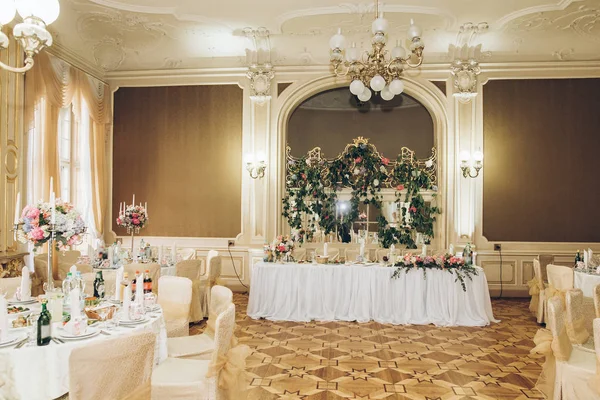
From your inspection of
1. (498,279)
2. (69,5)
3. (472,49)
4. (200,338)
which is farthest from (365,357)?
(69,5)

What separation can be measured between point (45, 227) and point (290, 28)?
17.4 feet

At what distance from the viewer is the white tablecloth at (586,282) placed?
5.64 metres

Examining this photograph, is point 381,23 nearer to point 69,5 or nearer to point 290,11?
point 290,11

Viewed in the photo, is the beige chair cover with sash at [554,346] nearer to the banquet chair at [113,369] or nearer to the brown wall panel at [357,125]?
the banquet chair at [113,369]

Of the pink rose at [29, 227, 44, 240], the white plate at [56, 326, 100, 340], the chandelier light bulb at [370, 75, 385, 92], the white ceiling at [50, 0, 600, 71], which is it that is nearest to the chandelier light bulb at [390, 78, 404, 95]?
the chandelier light bulb at [370, 75, 385, 92]

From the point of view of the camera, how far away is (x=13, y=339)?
8.63ft

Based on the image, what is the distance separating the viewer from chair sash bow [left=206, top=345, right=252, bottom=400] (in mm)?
2840

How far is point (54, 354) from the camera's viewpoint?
8.39ft

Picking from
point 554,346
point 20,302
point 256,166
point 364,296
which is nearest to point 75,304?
point 20,302

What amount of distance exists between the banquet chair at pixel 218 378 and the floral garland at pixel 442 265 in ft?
12.1

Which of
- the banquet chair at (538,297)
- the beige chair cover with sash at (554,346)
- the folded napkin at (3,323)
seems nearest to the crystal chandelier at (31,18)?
the folded napkin at (3,323)

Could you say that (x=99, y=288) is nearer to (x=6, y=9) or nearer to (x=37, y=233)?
(x=37, y=233)

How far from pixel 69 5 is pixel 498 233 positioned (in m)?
7.83

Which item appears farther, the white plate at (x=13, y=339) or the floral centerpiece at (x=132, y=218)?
the floral centerpiece at (x=132, y=218)
